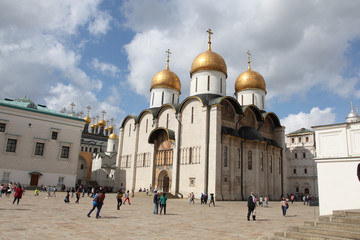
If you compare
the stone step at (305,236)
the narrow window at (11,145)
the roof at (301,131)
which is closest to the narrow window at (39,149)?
the narrow window at (11,145)

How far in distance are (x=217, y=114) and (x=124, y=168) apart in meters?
17.8

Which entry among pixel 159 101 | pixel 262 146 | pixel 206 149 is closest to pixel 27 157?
pixel 159 101

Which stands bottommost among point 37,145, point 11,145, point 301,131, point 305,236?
point 305,236

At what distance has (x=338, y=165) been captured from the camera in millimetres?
11469

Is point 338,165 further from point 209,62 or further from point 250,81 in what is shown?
point 250,81

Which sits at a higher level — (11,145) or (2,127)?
(2,127)

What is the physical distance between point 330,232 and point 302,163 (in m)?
41.6

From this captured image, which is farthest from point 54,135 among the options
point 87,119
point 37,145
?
point 87,119

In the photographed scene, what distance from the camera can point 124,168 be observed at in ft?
129

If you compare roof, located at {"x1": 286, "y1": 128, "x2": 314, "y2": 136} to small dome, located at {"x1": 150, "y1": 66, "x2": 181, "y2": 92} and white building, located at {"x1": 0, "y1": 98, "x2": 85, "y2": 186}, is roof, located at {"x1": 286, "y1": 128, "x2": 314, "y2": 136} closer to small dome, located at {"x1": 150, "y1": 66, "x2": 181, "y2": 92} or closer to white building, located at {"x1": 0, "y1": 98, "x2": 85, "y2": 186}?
small dome, located at {"x1": 150, "y1": 66, "x2": 181, "y2": 92}

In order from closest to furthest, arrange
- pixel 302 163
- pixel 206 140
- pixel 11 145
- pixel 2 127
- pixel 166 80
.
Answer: pixel 206 140 < pixel 2 127 < pixel 11 145 < pixel 166 80 < pixel 302 163

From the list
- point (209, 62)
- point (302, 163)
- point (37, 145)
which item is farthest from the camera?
point (302, 163)

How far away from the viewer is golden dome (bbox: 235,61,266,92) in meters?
37.5

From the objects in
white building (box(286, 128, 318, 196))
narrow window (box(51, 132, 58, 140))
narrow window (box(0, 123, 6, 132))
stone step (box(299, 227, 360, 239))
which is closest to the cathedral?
narrow window (box(51, 132, 58, 140))
